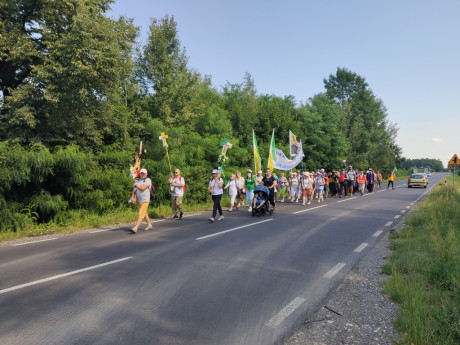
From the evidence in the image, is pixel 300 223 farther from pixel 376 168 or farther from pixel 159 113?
pixel 376 168

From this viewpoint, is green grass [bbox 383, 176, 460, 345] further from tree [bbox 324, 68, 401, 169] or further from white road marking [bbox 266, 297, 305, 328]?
tree [bbox 324, 68, 401, 169]

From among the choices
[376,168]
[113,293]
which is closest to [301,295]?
[113,293]

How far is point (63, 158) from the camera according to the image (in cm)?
1245

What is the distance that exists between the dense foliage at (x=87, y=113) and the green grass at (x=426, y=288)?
11.2 m

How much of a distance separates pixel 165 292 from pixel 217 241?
3.71 metres

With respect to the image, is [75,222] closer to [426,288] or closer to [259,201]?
[259,201]

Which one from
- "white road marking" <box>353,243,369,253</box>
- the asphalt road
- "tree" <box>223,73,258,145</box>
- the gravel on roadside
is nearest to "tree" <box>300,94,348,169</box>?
"tree" <box>223,73,258,145</box>

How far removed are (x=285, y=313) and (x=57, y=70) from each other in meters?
13.1

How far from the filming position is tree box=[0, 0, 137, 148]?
13.4 metres

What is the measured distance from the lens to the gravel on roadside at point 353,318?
3.56m

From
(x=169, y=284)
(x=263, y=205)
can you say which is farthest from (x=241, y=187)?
(x=169, y=284)

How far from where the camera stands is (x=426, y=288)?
4.91 m

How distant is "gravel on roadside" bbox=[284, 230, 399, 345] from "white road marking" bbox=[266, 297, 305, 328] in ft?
0.87

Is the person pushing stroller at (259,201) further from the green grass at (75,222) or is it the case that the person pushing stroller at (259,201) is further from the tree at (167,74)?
the tree at (167,74)
